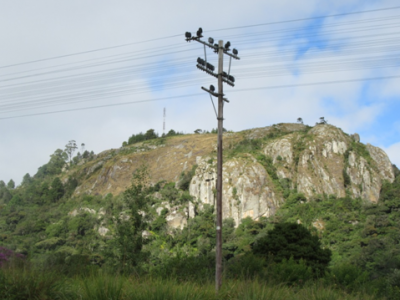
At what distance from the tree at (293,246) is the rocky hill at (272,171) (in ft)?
119

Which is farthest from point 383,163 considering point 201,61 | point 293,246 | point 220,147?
point 201,61

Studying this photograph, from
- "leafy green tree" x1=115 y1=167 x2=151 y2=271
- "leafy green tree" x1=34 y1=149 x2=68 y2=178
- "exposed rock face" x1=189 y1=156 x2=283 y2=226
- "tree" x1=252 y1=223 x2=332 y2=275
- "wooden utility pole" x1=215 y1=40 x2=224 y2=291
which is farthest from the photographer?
"leafy green tree" x1=34 y1=149 x2=68 y2=178

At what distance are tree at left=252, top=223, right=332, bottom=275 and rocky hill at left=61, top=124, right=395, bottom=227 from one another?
3618 centimetres

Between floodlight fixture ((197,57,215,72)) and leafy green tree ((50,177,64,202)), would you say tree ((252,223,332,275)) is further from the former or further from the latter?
leafy green tree ((50,177,64,202))

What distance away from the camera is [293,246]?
4353cm

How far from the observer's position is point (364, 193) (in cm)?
9062

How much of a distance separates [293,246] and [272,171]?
5322 centimetres

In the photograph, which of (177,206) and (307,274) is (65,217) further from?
(307,274)

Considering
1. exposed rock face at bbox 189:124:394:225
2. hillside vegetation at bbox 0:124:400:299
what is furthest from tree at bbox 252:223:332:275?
exposed rock face at bbox 189:124:394:225

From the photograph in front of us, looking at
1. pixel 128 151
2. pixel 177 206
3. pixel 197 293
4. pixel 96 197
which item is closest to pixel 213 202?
pixel 177 206

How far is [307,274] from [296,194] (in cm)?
6557

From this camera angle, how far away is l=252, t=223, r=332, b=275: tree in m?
42.5

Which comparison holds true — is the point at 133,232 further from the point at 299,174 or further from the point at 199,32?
the point at 299,174

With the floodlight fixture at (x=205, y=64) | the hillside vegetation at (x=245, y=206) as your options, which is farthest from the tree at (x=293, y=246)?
the floodlight fixture at (x=205, y=64)
